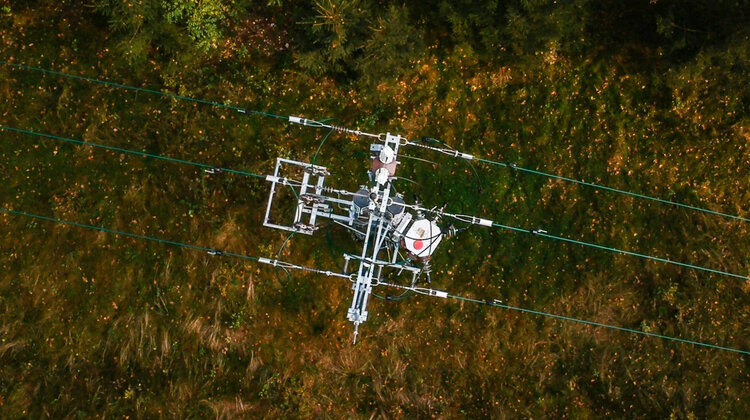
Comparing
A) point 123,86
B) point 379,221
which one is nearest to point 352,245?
point 379,221

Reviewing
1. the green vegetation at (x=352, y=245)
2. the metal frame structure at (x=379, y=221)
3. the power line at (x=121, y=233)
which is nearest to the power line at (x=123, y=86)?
the green vegetation at (x=352, y=245)

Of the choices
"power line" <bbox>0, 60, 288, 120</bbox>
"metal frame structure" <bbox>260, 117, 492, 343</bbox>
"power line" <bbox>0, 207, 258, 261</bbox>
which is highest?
"power line" <bbox>0, 60, 288, 120</bbox>

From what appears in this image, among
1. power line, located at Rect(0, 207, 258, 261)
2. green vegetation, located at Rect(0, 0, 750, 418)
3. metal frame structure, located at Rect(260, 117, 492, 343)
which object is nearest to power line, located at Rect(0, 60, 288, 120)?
green vegetation, located at Rect(0, 0, 750, 418)

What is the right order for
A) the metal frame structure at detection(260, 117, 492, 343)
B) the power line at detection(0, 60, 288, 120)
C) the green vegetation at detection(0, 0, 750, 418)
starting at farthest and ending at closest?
the power line at detection(0, 60, 288, 120)
the green vegetation at detection(0, 0, 750, 418)
the metal frame structure at detection(260, 117, 492, 343)

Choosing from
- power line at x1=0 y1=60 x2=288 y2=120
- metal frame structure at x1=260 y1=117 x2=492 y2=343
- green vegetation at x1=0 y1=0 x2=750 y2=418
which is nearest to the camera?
metal frame structure at x1=260 y1=117 x2=492 y2=343

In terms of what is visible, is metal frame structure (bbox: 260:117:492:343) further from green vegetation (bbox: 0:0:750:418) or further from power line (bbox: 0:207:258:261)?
power line (bbox: 0:207:258:261)

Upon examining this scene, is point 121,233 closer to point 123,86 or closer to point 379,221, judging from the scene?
point 123,86

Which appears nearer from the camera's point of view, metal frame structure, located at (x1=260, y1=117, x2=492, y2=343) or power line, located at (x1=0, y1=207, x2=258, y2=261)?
metal frame structure, located at (x1=260, y1=117, x2=492, y2=343)

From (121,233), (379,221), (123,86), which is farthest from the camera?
(123,86)

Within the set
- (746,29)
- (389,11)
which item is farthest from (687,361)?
(389,11)

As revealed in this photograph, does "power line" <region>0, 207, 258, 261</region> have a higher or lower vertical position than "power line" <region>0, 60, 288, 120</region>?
lower
